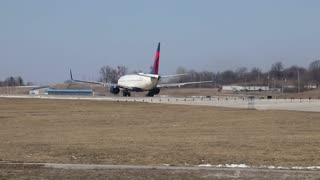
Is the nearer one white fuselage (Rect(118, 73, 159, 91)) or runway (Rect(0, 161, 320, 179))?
runway (Rect(0, 161, 320, 179))

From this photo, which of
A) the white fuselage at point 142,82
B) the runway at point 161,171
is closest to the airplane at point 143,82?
the white fuselage at point 142,82

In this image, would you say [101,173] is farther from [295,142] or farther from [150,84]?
[150,84]

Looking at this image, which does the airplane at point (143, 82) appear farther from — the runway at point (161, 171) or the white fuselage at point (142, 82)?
the runway at point (161, 171)

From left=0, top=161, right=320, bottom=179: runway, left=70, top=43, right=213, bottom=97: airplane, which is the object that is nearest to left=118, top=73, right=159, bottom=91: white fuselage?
left=70, top=43, right=213, bottom=97: airplane

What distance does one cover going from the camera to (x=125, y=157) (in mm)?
14914

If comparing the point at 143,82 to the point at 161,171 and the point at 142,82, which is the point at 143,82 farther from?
the point at 161,171

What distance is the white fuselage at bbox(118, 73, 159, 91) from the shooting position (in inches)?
3728

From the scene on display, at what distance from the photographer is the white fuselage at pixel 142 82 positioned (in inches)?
3728

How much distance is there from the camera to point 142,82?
9525 cm

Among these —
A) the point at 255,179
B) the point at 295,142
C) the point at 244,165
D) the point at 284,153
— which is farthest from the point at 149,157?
the point at 295,142

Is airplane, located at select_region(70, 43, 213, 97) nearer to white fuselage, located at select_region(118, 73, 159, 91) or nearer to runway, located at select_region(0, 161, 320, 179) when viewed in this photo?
white fuselage, located at select_region(118, 73, 159, 91)

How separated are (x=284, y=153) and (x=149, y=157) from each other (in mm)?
4001

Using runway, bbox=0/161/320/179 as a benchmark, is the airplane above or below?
above

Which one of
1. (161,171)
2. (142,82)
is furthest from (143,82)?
(161,171)
